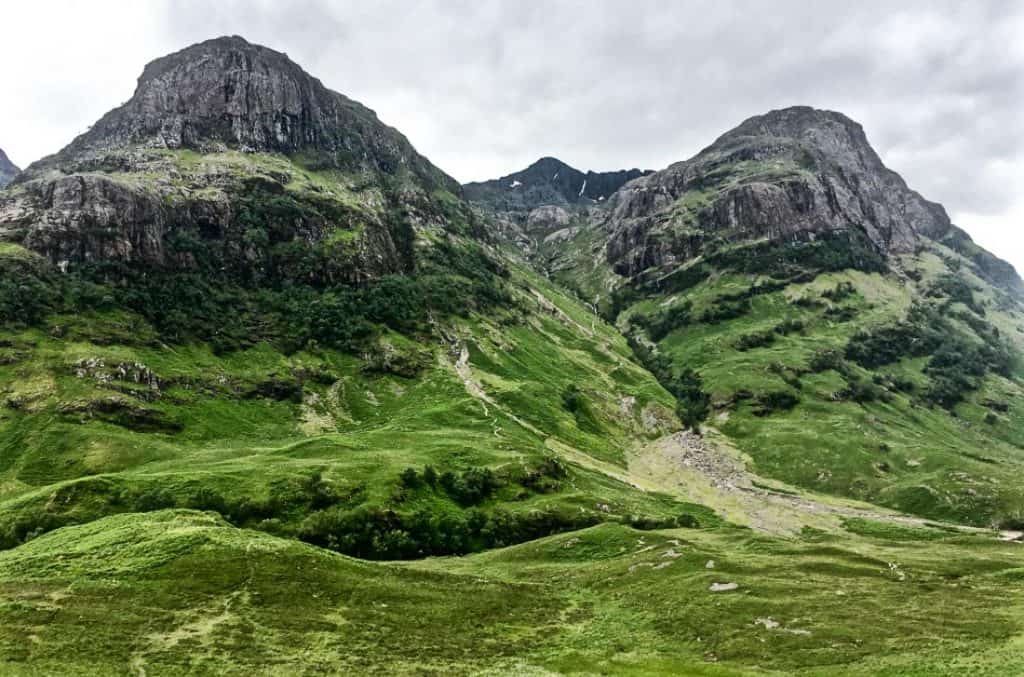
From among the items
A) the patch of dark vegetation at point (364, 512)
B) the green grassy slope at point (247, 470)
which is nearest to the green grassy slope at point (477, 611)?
the patch of dark vegetation at point (364, 512)

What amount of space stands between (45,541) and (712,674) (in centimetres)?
9754

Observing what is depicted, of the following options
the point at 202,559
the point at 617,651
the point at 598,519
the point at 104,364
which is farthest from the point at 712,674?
the point at 104,364

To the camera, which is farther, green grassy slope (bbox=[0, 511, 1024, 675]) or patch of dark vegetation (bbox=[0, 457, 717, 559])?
patch of dark vegetation (bbox=[0, 457, 717, 559])

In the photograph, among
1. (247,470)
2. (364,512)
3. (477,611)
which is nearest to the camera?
(477,611)

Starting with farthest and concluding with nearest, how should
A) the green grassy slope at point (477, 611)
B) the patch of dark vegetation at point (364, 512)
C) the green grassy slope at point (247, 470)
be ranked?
the green grassy slope at point (247, 470) < the patch of dark vegetation at point (364, 512) < the green grassy slope at point (477, 611)

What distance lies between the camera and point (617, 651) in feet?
224

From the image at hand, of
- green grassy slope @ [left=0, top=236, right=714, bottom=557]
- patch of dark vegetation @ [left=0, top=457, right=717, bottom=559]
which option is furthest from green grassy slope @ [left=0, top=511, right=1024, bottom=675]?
green grassy slope @ [left=0, top=236, right=714, bottom=557]

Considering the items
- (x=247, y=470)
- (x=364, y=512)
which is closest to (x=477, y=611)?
(x=364, y=512)

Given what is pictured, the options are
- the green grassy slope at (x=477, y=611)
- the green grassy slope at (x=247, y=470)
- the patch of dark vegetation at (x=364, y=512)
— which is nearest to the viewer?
the green grassy slope at (x=477, y=611)

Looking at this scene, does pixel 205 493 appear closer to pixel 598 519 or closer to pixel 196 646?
pixel 196 646

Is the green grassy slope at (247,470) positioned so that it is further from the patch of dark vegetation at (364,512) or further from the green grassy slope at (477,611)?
the green grassy slope at (477,611)

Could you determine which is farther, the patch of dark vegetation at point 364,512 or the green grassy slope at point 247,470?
the green grassy slope at point 247,470

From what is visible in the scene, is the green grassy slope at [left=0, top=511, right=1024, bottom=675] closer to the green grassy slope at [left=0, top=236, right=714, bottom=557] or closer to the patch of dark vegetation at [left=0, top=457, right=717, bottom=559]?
the patch of dark vegetation at [left=0, top=457, right=717, bottom=559]

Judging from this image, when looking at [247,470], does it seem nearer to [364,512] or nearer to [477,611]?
[364,512]
